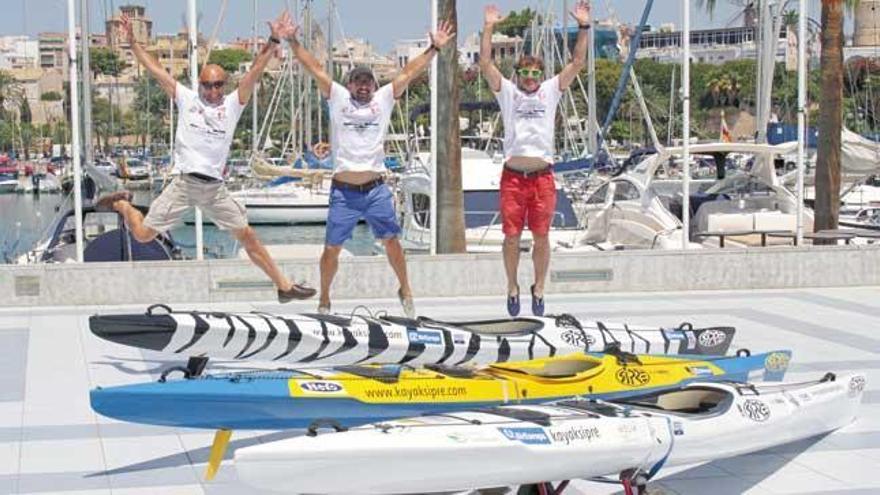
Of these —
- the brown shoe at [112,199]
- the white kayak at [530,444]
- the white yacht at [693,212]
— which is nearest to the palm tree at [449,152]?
the white yacht at [693,212]

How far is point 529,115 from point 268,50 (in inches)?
91.2

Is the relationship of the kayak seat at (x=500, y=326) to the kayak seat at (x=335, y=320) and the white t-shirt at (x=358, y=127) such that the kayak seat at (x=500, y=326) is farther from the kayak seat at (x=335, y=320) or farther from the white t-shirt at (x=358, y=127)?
the white t-shirt at (x=358, y=127)

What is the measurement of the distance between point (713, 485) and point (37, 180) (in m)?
68.9

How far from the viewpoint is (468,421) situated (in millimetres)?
6863

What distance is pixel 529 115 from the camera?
12594mm

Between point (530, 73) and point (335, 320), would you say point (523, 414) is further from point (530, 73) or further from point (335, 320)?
point (530, 73)

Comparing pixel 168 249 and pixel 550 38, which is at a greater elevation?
pixel 550 38

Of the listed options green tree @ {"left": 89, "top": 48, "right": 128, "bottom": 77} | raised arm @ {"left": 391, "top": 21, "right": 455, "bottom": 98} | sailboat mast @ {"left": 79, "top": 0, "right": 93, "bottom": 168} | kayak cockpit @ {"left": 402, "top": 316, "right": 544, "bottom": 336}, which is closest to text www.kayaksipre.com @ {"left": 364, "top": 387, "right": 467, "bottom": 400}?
kayak cockpit @ {"left": 402, "top": 316, "right": 544, "bottom": 336}

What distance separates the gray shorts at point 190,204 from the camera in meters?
11.7

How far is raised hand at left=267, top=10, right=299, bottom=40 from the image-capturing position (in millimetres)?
11883

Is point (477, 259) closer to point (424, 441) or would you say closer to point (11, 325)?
point (11, 325)

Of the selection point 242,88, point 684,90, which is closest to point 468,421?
point 242,88

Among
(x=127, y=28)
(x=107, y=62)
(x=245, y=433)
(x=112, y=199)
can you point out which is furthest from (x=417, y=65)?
(x=107, y=62)

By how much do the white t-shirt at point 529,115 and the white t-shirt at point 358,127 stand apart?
A: 1.22m
